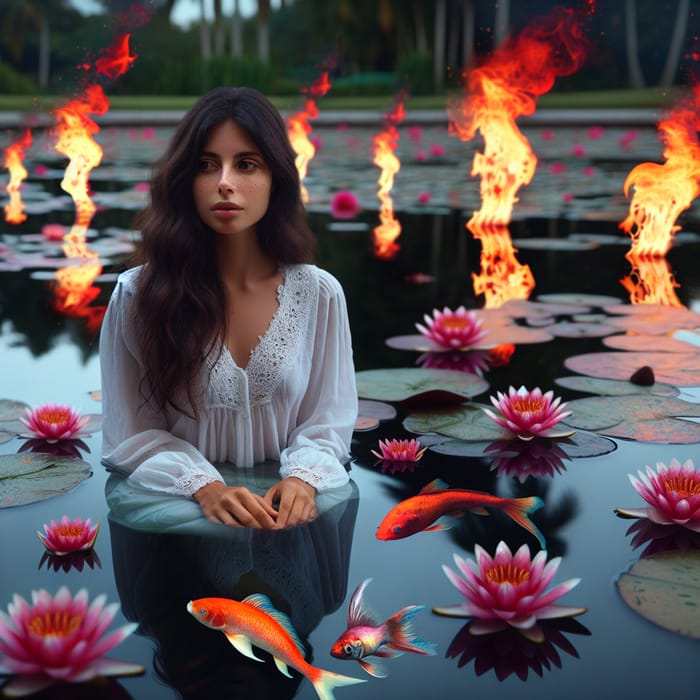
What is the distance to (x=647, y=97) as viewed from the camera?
2264 cm

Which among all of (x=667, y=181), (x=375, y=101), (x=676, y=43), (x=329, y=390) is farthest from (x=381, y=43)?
(x=329, y=390)

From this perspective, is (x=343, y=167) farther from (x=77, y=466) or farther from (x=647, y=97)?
(x=647, y=97)

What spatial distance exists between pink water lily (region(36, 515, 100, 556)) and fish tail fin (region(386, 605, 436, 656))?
0.51 m

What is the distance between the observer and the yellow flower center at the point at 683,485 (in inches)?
68.4

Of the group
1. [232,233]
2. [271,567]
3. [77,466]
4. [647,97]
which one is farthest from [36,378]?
[647,97]

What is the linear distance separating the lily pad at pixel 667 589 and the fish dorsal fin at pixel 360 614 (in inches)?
14.9

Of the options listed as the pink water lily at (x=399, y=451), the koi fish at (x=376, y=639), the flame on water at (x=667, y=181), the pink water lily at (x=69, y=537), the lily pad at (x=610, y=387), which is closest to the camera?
the koi fish at (x=376, y=639)

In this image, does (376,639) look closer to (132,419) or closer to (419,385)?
(132,419)

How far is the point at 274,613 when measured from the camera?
54.8 inches

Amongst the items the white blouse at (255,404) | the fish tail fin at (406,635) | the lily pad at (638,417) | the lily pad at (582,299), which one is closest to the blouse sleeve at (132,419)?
the white blouse at (255,404)

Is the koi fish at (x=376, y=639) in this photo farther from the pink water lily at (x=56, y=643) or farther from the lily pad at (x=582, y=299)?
the lily pad at (x=582, y=299)

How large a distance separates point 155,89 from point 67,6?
4919 millimetres

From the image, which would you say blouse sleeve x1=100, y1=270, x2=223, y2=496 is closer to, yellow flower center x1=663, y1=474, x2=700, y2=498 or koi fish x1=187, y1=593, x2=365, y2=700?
koi fish x1=187, y1=593, x2=365, y2=700

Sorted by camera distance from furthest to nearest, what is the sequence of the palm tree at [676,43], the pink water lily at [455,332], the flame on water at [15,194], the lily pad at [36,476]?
the palm tree at [676,43], the flame on water at [15,194], the pink water lily at [455,332], the lily pad at [36,476]
